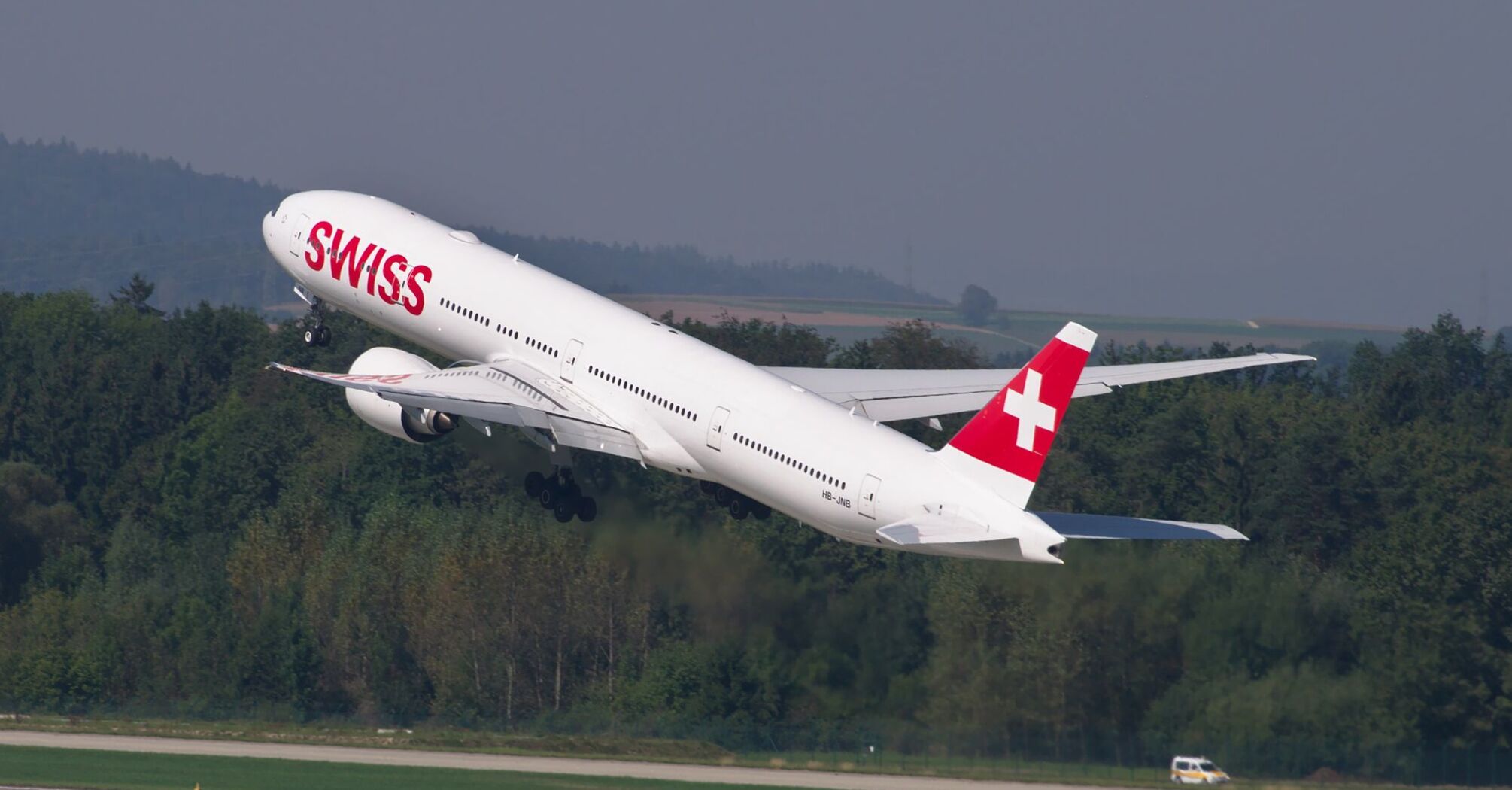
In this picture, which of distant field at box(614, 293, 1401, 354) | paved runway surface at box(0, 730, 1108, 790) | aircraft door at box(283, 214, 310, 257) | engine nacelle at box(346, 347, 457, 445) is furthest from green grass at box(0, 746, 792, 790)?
distant field at box(614, 293, 1401, 354)

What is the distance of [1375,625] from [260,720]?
29.9 metres

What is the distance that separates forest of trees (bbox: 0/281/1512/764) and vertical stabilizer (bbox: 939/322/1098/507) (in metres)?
10.7

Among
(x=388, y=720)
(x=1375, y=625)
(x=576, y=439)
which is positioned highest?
(x=576, y=439)

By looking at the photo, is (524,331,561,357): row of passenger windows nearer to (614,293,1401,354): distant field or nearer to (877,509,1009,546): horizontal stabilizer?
(877,509,1009,546): horizontal stabilizer

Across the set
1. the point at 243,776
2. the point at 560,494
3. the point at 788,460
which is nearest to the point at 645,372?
the point at 560,494

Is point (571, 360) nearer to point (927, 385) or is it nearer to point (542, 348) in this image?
point (542, 348)

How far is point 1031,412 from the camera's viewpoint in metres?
36.5

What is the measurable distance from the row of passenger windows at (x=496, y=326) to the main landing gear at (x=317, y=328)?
24.3 feet

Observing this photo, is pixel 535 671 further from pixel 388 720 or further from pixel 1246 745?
pixel 1246 745

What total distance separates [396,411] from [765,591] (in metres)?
9.62

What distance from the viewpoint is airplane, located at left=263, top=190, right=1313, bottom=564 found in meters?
36.9

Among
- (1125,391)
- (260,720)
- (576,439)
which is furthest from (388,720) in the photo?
(1125,391)

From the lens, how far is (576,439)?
44500mm

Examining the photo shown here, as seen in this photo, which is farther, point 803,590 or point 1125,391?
point 1125,391
